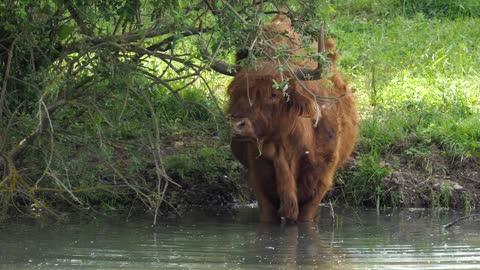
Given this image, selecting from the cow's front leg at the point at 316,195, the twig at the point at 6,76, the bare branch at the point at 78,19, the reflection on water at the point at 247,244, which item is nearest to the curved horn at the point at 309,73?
the cow's front leg at the point at 316,195

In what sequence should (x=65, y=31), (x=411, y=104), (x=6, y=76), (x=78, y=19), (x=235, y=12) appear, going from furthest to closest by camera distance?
(x=411, y=104) < (x=65, y=31) < (x=6, y=76) < (x=78, y=19) < (x=235, y=12)

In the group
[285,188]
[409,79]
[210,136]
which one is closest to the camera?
[285,188]

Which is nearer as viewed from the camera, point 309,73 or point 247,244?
point 247,244

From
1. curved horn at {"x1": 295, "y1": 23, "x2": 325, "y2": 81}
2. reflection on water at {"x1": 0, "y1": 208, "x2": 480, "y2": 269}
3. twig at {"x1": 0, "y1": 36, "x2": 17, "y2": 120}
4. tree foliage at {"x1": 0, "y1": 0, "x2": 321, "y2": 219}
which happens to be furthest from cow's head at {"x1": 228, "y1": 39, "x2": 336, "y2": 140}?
twig at {"x1": 0, "y1": 36, "x2": 17, "y2": 120}

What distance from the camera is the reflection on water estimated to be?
23.5 ft

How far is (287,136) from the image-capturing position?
881 centimetres

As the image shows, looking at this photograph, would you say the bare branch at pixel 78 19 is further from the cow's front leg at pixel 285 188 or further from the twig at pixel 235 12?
the cow's front leg at pixel 285 188

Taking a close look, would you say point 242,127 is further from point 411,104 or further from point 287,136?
point 411,104

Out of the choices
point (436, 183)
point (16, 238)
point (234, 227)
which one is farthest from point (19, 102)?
point (436, 183)

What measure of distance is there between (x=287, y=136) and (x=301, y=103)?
306mm

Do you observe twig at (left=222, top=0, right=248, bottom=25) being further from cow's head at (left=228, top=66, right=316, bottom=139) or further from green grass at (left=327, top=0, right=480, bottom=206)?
green grass at (left=327, top=0, right=480, bottom=206)

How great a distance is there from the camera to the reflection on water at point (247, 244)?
7.16 m

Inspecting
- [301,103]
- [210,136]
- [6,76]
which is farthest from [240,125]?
[210,136]

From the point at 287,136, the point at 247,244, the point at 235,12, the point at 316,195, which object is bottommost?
the point at 247,244
